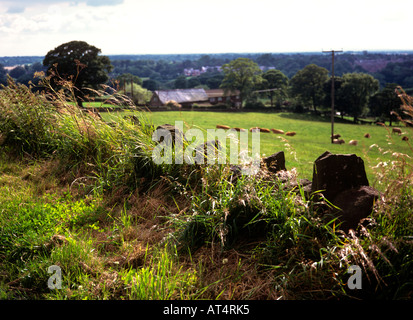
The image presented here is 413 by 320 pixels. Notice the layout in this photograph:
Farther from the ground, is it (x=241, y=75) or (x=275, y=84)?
(x=241, y=75)

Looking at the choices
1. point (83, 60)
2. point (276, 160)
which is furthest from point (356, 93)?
point (276, 160)

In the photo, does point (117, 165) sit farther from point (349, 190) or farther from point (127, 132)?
point (349, 190)

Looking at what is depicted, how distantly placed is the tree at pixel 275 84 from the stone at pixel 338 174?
59328mm

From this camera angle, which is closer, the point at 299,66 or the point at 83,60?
the point at 83,60

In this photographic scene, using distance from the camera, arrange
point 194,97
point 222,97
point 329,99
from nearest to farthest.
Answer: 1. point 329,99
2. point 194,97
3. point 222,97

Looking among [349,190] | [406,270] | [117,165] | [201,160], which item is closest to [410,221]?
[406,270]

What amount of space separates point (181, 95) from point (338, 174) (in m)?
61.0

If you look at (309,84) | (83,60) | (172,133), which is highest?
(83,60)

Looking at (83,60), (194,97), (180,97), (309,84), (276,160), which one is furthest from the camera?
(194,97)

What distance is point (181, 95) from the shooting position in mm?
62844

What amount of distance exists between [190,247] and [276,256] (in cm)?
80

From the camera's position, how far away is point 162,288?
2.50 metres

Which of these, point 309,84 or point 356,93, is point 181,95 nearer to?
point 309,84

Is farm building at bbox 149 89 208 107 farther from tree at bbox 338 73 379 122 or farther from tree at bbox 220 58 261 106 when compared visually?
tree at bbox 338 73 379 122
